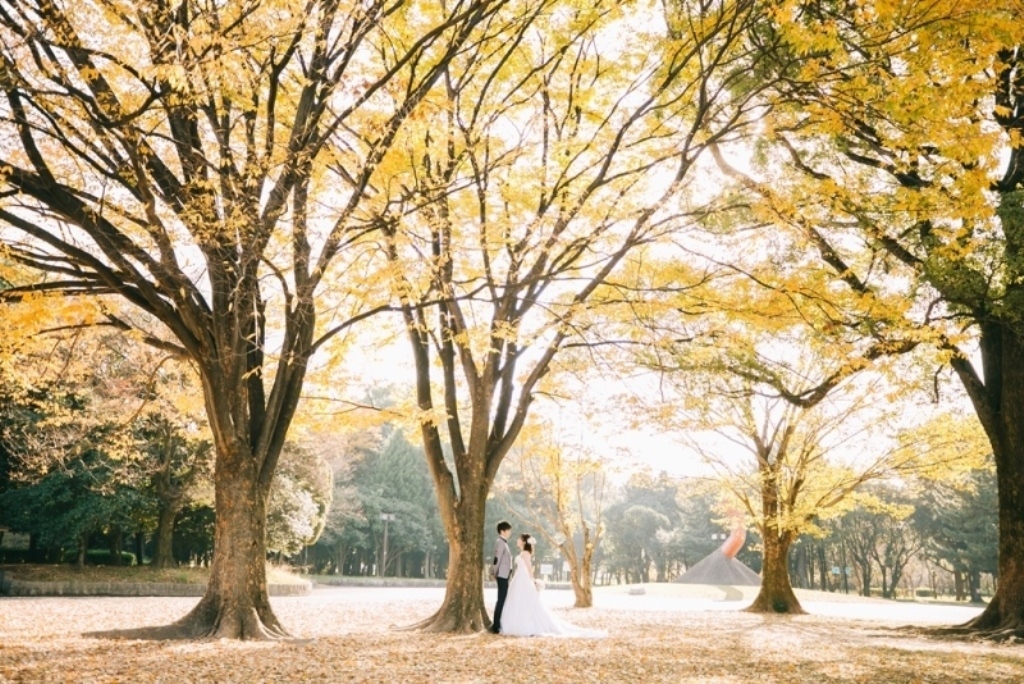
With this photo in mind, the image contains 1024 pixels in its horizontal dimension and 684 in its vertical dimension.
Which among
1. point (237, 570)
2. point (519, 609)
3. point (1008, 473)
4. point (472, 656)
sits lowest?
point (472, 656)

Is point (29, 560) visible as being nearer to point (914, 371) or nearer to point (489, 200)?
point (489, 200)

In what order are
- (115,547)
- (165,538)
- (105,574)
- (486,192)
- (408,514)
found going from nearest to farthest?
(486,192) < (105,574) < (165,538) < (115,547) < (408,514)

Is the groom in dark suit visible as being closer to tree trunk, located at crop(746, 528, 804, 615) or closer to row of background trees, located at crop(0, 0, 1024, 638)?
row of background trees, located at crop(0, 0, 1024, 638)

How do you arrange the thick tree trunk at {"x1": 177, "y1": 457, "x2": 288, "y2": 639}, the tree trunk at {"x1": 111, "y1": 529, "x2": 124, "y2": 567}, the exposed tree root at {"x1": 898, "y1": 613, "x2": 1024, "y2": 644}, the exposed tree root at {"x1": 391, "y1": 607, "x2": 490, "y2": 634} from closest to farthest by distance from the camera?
the thick tree trunk at {"x1": 177, "y1": 457, "x2": 288, "y2": 639} → the exposed tree root at {"x1": 391, "y1": 607, "x2": 490, "y2": 634} → the exposed tree root at {"x1": 898, "y1": 613, "x2": 1024, "y2": 644} → the tree trunk at {"x1": 111, "y1": 529, "x2": 124, "y2": 567}

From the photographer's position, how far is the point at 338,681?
18.1 ft

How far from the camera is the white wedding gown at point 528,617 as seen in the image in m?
10.0

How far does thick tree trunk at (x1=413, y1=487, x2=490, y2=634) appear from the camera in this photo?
33.3 ft

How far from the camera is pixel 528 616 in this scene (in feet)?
33.2

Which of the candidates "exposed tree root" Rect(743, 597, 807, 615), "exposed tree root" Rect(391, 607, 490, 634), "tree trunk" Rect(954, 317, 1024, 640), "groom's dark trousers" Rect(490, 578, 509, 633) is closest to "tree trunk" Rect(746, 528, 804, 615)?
"exposed tree root" Rect(743, 597, 807, 615)

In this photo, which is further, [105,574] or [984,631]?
[105,574]

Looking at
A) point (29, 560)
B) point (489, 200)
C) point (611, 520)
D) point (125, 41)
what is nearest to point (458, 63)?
point (489, 200)

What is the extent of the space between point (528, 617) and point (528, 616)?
0.01m

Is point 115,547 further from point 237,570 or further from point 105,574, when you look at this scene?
point 237,570

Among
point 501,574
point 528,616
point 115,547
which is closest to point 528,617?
point 528,616
